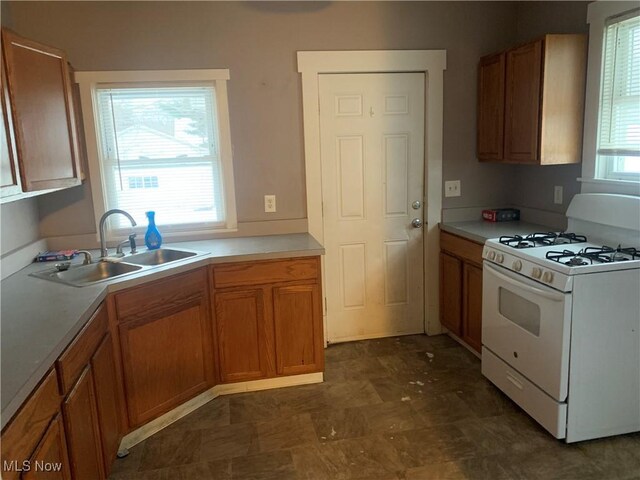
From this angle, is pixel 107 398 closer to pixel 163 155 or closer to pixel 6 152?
pixel 6 152

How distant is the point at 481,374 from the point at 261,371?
4.59 ft

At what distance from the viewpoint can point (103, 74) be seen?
2.99m

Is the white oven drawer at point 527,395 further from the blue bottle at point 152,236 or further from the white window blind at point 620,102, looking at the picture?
the blue bottle at point 152,236

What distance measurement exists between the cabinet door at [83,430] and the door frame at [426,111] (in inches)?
74.1

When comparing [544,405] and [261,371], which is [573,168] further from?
[261,371]

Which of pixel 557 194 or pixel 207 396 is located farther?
pixel 557 194

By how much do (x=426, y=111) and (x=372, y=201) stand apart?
0.75 m

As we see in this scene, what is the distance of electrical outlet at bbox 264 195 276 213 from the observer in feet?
10.9

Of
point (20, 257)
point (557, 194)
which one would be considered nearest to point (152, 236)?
point (20, 257)

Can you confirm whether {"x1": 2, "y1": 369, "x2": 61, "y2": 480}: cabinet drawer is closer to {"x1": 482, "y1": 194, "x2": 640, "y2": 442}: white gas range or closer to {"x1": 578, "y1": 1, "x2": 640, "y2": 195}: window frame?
{"x1": 482, "y1": 194, "x2": 640, "y2": 442}: white gas range

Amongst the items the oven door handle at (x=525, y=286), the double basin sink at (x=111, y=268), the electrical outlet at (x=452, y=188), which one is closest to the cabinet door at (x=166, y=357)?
the double basin sink at (x=111, y=268)

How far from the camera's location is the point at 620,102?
2.65 meters

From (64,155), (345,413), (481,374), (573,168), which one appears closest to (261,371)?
(345,413)

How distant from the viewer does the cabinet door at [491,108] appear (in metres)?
3.22
